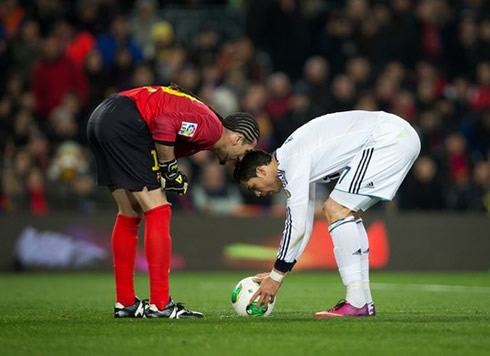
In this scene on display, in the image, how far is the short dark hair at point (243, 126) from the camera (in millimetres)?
8344

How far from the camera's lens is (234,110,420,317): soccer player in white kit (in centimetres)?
823

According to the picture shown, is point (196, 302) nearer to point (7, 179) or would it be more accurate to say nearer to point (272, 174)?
point (272, 174)

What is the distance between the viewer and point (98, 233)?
16016 mm

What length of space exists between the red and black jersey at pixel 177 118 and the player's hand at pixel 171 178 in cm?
17

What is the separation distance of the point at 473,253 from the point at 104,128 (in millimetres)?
9831

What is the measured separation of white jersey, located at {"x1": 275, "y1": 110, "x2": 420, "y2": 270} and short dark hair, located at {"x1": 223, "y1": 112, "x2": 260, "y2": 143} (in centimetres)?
26

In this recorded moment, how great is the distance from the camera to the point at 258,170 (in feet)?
27.3

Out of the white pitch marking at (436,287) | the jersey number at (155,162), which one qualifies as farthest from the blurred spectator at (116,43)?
the jersey number at (155,162)

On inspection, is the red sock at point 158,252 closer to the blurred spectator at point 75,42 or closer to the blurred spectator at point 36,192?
the blurred spectator at point 36,192

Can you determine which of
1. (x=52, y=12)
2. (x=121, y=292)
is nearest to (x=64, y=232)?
(x=52, y=12)

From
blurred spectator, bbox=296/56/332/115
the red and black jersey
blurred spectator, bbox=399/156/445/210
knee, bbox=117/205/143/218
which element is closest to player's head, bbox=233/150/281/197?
the red and black jersey

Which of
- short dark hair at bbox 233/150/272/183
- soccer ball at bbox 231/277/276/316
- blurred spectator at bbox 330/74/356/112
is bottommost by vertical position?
soccer ball at bbox 231/277/276/316

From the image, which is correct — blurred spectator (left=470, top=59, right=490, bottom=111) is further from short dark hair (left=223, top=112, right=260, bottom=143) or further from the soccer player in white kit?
short dark hair (left=223, top=112, right=260, bottom=143)

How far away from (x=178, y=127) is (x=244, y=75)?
34.5 ft
